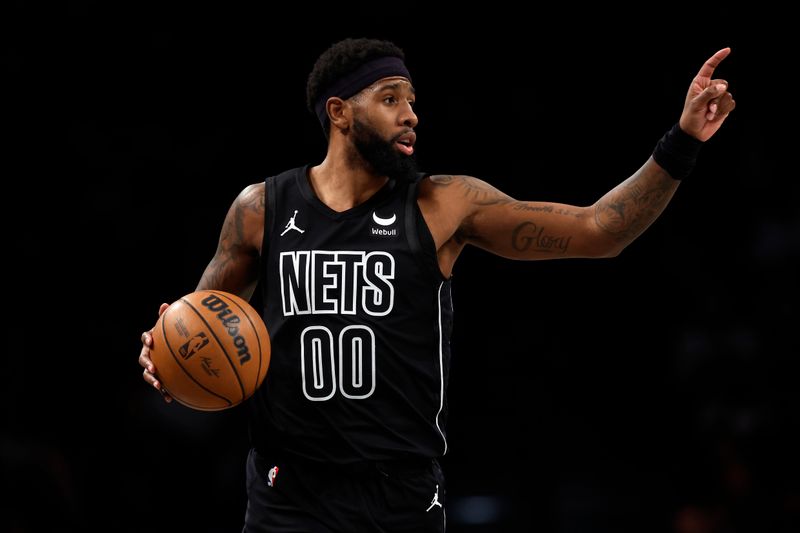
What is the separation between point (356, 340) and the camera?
335 cm

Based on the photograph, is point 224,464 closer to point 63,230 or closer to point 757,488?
point 63,230

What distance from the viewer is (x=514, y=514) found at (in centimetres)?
634

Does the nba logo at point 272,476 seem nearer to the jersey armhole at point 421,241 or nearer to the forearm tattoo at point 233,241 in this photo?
the forearm tattoo at point 233,241

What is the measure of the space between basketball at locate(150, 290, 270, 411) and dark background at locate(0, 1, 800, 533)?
9.46ft

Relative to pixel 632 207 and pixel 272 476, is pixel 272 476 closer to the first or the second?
pixel 272 476

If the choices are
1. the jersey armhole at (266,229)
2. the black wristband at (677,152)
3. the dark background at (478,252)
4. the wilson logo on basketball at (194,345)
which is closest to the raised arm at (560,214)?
the black wristband at (677,152)

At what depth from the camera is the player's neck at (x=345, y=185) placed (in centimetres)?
356

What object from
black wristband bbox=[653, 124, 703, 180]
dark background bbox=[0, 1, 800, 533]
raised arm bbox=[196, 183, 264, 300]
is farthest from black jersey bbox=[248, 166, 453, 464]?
dark background bbox=[0, 1, 800, 533]

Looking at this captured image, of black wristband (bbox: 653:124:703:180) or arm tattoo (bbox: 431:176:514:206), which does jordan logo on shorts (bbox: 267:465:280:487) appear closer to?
arm tattoo (bbox: 431:176:514:206)

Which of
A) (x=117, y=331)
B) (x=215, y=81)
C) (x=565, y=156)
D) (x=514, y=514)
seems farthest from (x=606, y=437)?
(x=215, y=81)

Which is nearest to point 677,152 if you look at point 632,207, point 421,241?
point 632,207

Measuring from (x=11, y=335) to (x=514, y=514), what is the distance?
3189 millimetres

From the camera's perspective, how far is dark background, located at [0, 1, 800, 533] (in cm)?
635

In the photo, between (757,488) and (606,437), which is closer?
(757,488)
